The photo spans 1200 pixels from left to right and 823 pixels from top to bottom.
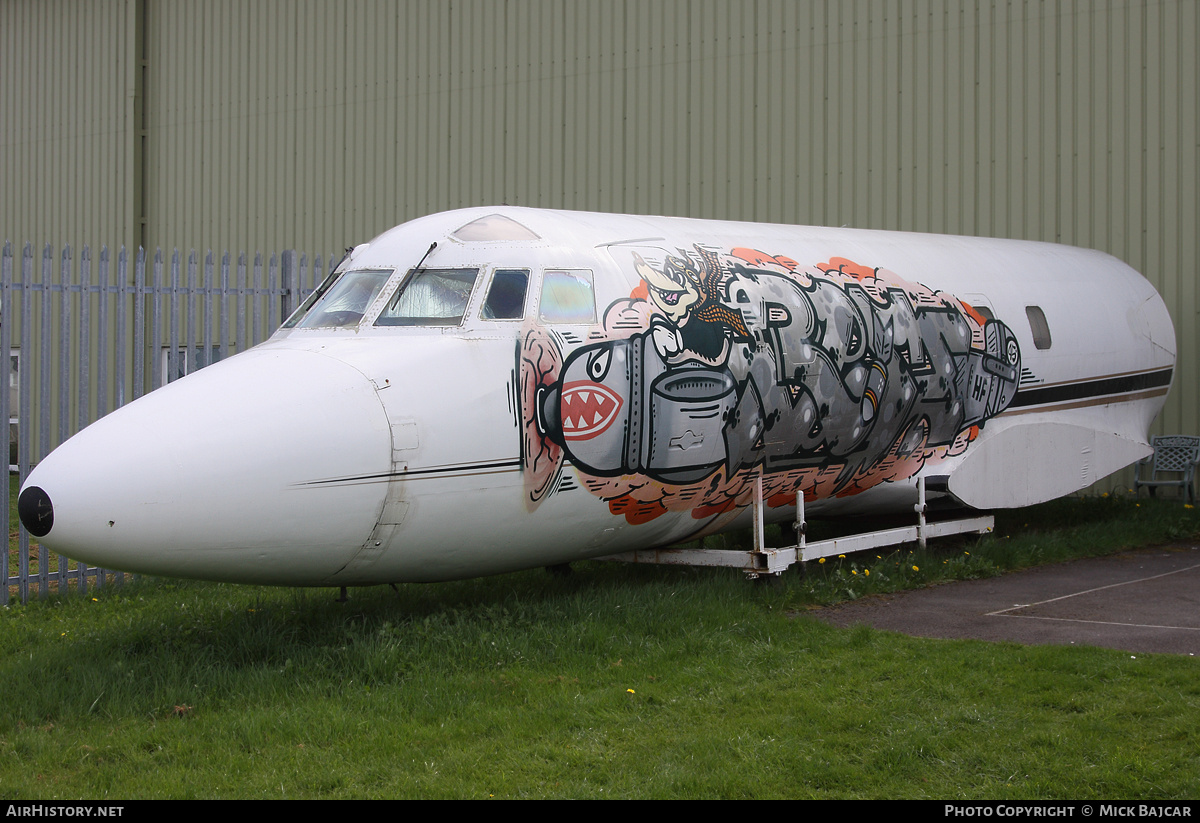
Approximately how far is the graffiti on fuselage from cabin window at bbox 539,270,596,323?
0.58 ft

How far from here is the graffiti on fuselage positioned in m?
8.06

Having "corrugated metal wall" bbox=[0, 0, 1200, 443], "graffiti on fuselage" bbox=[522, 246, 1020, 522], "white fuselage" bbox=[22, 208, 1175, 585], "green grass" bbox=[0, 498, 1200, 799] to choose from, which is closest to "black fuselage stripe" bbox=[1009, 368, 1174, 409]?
"white fuselage" bbox=[22, 208, 1175, 585]

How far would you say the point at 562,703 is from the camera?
257 inches

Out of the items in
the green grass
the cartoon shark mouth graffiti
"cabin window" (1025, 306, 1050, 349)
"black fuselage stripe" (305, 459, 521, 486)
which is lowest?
the green grass

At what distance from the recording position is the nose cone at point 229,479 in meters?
6.30

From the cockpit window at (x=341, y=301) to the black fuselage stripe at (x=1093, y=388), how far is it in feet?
21.2

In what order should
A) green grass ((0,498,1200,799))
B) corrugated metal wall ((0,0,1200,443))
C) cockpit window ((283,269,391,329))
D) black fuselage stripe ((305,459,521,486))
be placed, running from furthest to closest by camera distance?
corrugated metal wall ((0,0,1200,443)), cockpit window ((283,269,391,329)), black fuselage stripe ((305,459,521,486)), green grass ((0,498,1200,799))

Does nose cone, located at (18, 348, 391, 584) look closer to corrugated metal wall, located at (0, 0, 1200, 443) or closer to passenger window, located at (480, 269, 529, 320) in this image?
passenger window, located at (480, 269, 529, 320)

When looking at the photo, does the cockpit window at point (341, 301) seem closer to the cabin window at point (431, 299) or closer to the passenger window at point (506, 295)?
the cabin window at point (431, 299)

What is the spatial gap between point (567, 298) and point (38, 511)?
3.52 m

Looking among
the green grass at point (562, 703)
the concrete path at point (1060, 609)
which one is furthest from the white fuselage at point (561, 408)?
the concrete path at point (1060, 609)

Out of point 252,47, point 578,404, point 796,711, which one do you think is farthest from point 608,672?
point 252,47

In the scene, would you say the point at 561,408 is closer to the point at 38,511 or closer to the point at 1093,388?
the point at 38,511

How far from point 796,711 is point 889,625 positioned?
2392mm
